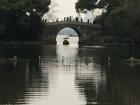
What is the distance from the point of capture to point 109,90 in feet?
91.2

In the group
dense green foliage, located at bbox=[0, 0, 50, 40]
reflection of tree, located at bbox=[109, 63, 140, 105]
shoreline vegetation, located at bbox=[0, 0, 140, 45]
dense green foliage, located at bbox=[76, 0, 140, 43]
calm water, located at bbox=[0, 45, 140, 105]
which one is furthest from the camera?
dense green foliage, located at bbox=[0, 0, 50, 40]

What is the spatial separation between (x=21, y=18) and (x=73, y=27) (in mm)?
21681

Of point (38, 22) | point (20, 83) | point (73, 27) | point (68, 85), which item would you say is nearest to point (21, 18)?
point (38, 22)

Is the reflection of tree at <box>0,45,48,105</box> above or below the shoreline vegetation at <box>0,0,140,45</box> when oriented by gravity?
below

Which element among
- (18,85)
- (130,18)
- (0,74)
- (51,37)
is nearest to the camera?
(18,85)

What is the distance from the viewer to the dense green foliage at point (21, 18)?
101000 mm

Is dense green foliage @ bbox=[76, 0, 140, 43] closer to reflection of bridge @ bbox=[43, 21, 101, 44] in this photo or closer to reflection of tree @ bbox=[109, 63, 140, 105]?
reflection of bridge @ bbox=[43, 21, 101, 44]

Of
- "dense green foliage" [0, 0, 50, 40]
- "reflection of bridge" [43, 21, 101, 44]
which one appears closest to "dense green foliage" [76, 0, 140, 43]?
"reflection of bridge" [43, 21, 101, 44]

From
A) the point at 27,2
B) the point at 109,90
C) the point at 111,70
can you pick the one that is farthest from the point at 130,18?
the point at 109,90

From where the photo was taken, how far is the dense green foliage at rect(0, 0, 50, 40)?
331ft

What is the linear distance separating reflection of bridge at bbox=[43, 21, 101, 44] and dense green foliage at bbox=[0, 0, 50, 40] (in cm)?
624

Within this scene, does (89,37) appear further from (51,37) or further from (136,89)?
(136,89)

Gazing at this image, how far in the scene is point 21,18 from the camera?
343 feet

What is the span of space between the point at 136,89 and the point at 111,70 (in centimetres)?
1162
